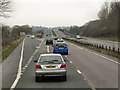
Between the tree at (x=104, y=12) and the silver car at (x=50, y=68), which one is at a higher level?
the tree at (x=104, y=12)

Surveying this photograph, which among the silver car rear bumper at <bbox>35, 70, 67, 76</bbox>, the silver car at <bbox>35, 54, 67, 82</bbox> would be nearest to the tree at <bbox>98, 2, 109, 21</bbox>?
the silver car at <bbox>35, 54, 67, 82</bbox>

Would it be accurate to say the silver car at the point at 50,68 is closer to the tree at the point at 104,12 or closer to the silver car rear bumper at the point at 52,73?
the silver car rear bumper at the point at 52,73

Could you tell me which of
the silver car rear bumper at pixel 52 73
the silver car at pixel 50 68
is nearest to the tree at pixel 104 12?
the silver car at pixel 50 68

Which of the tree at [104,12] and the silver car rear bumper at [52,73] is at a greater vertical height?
the tree at [104,12]

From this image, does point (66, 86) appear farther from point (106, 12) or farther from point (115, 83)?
point (106, 12)

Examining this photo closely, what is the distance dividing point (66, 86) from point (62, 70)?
3.73 feet

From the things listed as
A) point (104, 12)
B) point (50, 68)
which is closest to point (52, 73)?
point (50, 68)

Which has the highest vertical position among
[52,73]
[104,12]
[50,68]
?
[104,12]

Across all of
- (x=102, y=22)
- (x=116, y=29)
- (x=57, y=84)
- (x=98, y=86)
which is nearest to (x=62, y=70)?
(x=57, y=84)

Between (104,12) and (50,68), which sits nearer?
(50,68)

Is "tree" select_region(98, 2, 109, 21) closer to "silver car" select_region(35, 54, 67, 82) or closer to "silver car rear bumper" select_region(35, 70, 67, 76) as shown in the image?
"silver car" select_region(35, 54, 67, 82)

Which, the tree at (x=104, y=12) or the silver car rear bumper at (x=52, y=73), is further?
the tree at (x=104, y=12)

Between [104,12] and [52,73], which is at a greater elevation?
[104,12]

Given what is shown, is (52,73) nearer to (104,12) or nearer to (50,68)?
(50,68)
